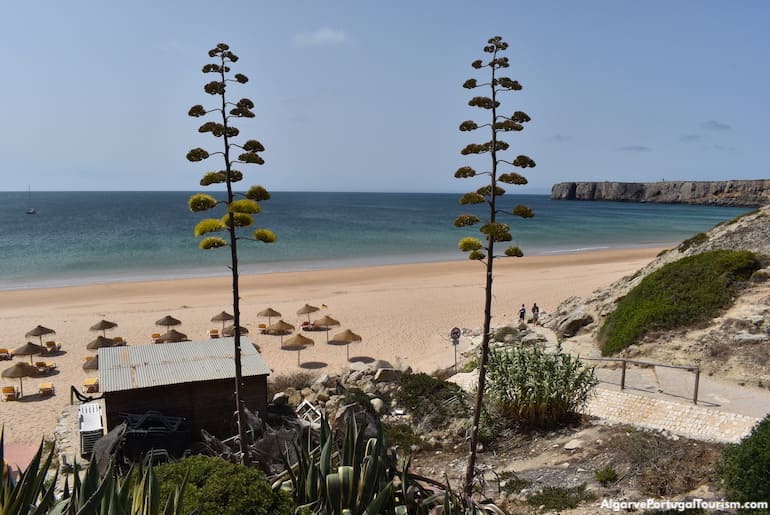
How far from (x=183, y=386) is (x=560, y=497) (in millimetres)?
8943

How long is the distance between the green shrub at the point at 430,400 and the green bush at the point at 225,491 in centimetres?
672

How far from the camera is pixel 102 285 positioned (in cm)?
3841

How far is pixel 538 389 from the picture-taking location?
10719 millimetres

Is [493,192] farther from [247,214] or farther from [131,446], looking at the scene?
[131,446]

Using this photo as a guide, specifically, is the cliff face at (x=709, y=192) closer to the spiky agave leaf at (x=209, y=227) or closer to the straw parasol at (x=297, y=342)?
the straw parasol at (x=297, y=342)

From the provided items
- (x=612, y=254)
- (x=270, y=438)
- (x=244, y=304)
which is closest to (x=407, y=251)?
(x=612, y=254)

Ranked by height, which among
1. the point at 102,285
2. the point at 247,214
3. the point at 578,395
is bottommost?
the point at 102,285

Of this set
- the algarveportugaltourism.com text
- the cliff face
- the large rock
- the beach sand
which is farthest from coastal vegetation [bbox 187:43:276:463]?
the cliff face

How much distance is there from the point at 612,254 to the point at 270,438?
54780 millimetres

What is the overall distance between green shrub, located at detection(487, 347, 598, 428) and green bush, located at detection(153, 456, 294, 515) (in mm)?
6291

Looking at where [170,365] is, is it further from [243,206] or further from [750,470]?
[750,470]

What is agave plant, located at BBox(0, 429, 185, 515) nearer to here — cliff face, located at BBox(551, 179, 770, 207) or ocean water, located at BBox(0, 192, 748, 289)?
Result: ocean water, located at BBox(0, 192, 748, 289)

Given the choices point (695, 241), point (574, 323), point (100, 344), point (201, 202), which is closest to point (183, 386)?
point (201, 202)

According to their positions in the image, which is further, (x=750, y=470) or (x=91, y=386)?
(x=91, y=386)
